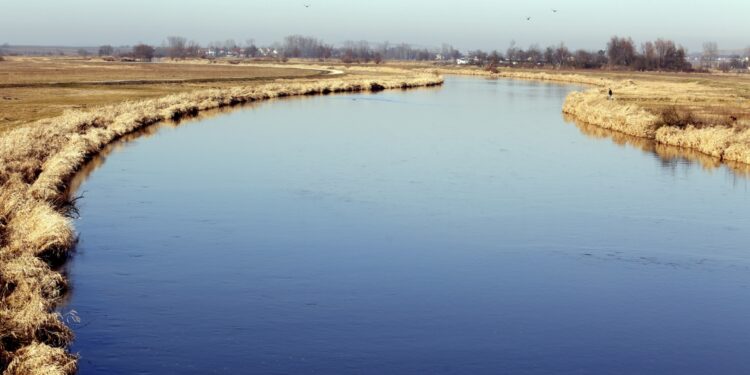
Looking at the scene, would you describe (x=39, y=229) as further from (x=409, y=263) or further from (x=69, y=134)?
(x=69, y=134)

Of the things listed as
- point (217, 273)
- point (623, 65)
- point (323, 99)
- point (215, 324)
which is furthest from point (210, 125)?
point (623, 65)

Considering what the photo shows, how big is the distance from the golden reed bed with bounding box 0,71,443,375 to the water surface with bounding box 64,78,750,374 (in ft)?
1.50

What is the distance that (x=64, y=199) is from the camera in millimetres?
17641

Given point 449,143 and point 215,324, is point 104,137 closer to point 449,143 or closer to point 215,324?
point 449,143

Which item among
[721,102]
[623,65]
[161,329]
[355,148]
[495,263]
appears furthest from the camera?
[623,65]

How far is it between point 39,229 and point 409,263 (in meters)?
5.77

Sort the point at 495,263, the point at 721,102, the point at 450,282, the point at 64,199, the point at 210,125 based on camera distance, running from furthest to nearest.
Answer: the point at 721,102 < the point at 210,125 < the point at 64,199 < the point at 495,263 < the point at 450,282

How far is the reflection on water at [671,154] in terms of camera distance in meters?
25.1

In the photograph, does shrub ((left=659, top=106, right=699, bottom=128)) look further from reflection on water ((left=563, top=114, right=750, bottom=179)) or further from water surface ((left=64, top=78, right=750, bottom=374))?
Result: water surface ((left=64, top=78, right=750, bottom=374))

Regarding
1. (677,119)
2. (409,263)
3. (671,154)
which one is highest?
(677,119)

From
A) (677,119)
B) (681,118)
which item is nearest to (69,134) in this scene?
(677,119)

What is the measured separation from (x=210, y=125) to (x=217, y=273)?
2139cm

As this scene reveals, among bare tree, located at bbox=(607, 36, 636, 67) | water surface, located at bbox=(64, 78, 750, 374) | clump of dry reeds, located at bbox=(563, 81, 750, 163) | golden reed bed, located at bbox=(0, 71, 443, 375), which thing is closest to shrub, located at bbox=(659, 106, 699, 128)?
clump of dry reeds, located at bbox=(563, 81, 750, 163)

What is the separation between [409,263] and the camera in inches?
560
